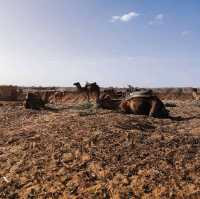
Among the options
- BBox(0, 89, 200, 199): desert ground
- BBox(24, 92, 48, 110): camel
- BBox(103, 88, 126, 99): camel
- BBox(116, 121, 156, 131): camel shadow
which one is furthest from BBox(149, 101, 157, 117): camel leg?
BBox(103, 88, 126, 99): camel

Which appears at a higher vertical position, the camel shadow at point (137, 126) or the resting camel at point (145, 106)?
the resting camel at point (145, 106)

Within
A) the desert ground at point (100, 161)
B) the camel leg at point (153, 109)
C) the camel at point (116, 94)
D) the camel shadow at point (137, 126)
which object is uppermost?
the camel at point (116, 94)

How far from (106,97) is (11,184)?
42.5 ft

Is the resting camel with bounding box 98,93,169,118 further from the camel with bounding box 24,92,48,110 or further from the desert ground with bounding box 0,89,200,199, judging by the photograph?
the camel with bounding box 24,92,48,110

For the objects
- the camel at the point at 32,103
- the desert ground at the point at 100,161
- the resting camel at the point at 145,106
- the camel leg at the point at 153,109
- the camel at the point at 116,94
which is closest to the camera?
the desert ground at the point at 100,161

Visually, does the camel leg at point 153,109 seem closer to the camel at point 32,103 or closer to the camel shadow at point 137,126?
the camel shadow at point 137,126

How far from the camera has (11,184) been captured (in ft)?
29.9

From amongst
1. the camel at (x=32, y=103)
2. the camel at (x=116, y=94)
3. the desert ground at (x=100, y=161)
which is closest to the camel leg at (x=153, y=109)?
the desert ground at (x=100, y=161)

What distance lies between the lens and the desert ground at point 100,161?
8383 mm

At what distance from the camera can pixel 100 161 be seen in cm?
974

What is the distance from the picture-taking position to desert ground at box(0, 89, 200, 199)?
330 inches

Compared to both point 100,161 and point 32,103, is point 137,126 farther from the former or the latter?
point 32,103

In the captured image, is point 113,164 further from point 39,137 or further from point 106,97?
point 106,97

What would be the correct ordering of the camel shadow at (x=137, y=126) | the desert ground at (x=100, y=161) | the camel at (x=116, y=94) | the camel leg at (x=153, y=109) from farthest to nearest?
1. the camel at (x=116, y=94)
2. the camel leg at (x=153, y=109)
3. the camel shadow at (x=137, y=126)
4. the desert ground at (x=100, y=161)
